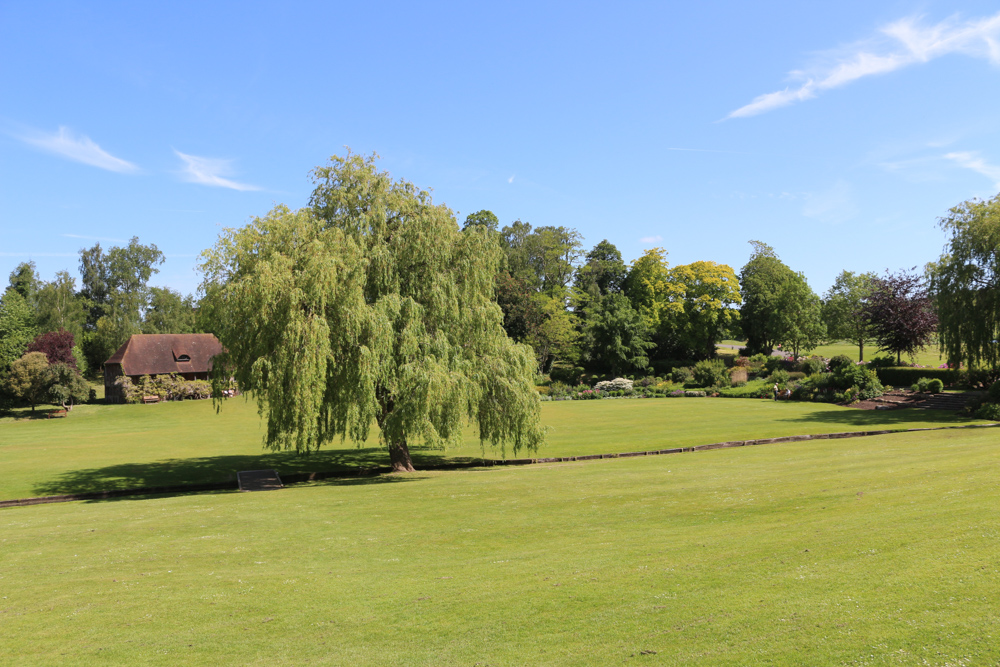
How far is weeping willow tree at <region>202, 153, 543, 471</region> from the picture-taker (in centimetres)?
2380

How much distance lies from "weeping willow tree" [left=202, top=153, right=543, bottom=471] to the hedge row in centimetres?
3957

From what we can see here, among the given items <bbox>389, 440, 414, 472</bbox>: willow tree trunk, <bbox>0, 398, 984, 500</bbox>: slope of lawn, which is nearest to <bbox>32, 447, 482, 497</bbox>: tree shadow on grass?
<bbox>0, 398, 984, 500</bbox>: slope of lawn

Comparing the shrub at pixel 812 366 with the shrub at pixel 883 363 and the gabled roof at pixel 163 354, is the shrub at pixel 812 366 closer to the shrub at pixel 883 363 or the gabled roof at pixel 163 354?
the shrub at pixel 883 363

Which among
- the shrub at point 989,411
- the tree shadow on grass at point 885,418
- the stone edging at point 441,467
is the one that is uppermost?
the shrub at point 989,411

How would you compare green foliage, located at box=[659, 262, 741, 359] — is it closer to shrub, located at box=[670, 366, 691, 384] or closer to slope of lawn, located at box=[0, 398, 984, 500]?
shrub, located at box=[670, 366, 691, 384]

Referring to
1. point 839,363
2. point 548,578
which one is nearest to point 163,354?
point 839,363

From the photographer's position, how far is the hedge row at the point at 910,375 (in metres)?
50.4

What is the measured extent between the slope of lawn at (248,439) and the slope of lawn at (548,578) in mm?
10079

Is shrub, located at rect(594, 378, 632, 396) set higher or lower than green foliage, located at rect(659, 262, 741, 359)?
lower

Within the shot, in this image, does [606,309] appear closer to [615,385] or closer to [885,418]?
[615,385]

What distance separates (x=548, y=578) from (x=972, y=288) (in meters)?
41.9

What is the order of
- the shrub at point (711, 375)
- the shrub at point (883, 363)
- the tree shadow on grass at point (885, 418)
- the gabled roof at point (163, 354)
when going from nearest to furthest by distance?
the tree shadow on grass at point (885, 418) < the shrub at point (883, 363) < the shrub at point (711, 375) < the gabled roof at point (163, 354)

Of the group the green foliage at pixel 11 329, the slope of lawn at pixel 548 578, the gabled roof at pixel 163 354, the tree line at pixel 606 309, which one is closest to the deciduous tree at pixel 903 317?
the tree line at pixel 606 309

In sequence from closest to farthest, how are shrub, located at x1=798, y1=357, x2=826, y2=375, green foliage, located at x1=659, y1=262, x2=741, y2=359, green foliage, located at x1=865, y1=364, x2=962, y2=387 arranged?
green foliage, located at x1=865, y1=364, x2=962, y2=387, shrub, located at x1=798, y1=357, x2=826, y2=375, green foliage, located at x1=659, y1=262, x2=741, y2=359
